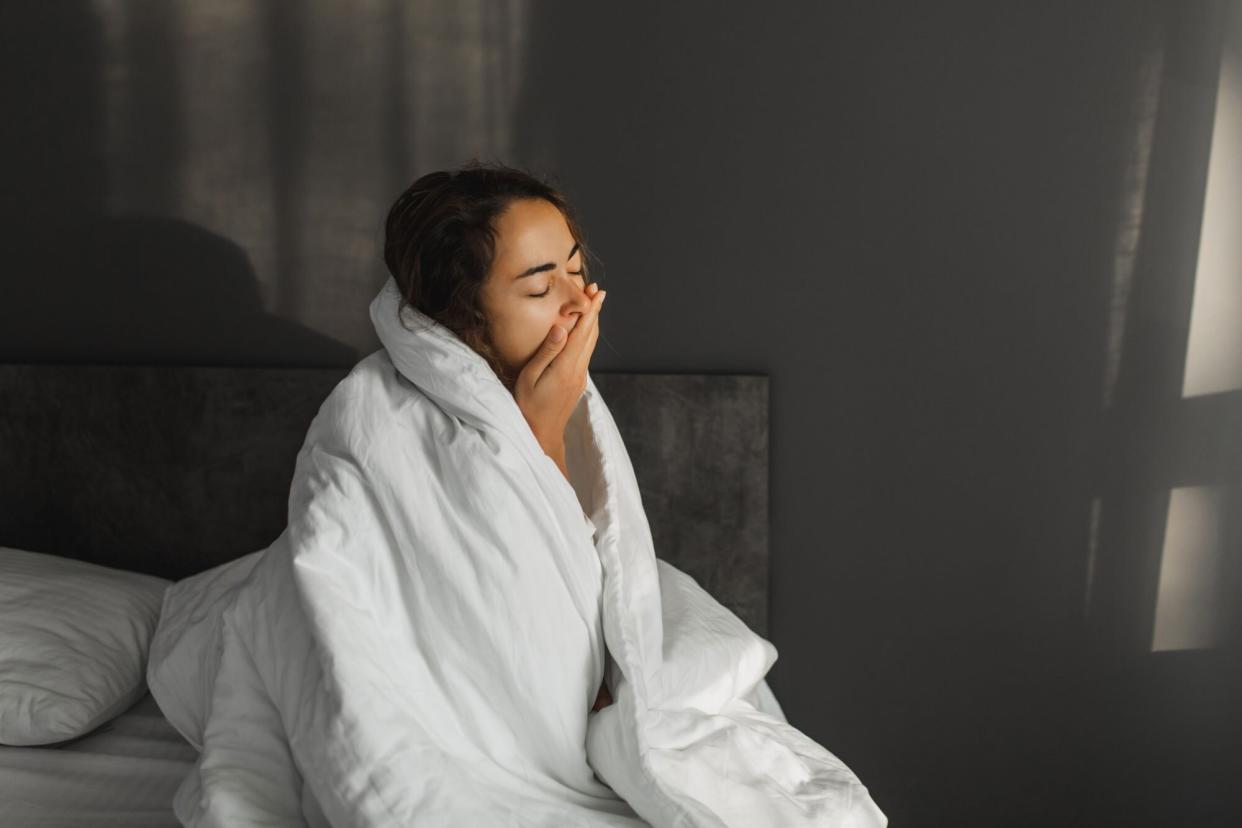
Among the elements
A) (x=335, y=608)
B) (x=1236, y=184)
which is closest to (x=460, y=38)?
(x=335, y=608)

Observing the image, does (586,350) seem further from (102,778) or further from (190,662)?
(102,778)

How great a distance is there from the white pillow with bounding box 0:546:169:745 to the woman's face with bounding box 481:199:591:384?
0.77m

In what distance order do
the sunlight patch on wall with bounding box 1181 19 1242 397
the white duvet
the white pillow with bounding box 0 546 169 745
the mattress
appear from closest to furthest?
the white duvet, the mattress, the white pillow with bounding box 0 546 169 745, the sunlight patch on wall with bounding box 1181 19 1242 397

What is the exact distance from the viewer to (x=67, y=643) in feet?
5.11

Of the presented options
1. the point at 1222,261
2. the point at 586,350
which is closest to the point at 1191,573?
the point at 1222,261

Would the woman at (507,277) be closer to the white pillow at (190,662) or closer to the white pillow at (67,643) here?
the white pillow at (190,662)

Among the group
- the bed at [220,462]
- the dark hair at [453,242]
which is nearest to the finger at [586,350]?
the dark hair at [453,242]

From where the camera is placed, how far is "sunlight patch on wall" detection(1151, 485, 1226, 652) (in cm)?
167

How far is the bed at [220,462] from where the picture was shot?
1.77 m

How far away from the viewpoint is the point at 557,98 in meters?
1.78

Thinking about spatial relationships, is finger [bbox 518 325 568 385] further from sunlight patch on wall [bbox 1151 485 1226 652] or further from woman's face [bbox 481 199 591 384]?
sunlight patch on wall [bbox 1151 485 1226 652]

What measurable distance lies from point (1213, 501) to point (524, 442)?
112 centimetres

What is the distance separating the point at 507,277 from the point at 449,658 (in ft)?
1.36

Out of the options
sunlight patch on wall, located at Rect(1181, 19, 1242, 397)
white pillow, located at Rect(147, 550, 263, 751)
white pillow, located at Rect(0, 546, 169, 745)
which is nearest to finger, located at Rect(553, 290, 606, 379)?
white pillow, located at Rect(147, 550, 263, 751)
